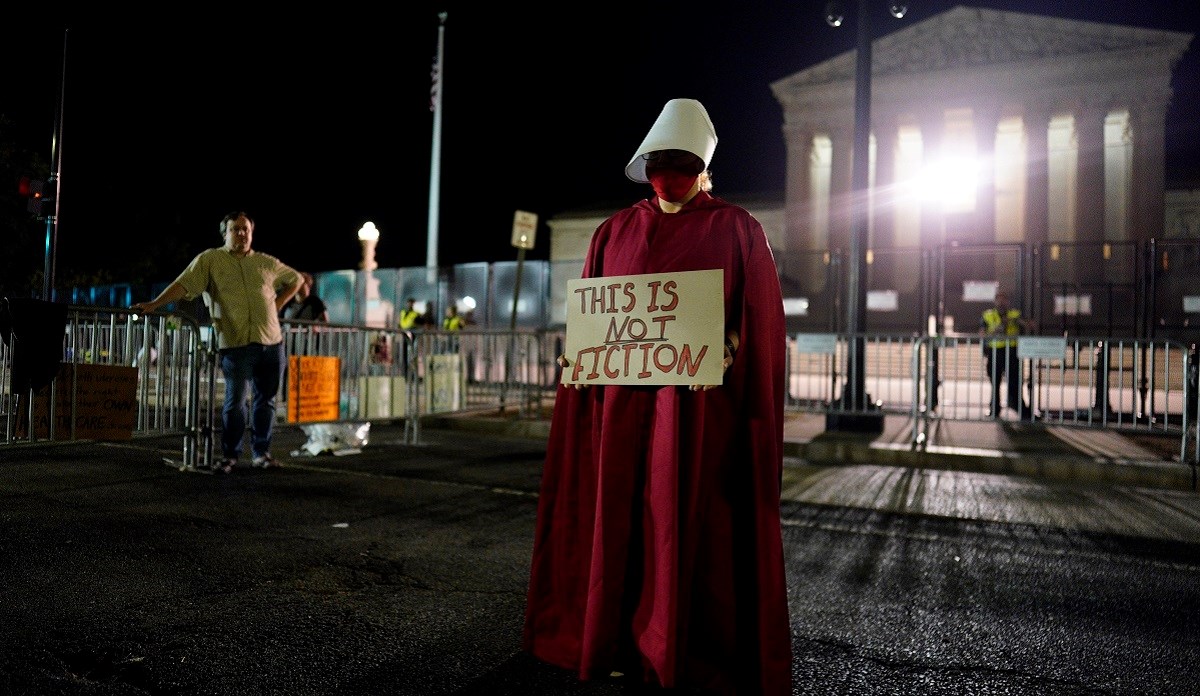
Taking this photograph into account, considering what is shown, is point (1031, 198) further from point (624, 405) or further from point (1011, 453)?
point (624, 405)

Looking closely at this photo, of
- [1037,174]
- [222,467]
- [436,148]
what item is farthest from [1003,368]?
[1037,174]

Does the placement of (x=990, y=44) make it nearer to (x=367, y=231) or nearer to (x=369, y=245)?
(x=369, y=245)

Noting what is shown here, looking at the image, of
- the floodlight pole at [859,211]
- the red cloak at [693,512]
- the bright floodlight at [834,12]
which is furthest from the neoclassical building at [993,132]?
the red cloak at [693,512]

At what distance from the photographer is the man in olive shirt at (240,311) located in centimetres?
671

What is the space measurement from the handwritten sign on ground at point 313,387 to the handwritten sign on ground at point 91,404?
87.2 inches

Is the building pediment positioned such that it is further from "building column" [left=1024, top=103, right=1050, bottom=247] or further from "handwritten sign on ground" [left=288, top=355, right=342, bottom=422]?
"handwritten sign on ground" [left=288, top=355, right=342, bottom=422]

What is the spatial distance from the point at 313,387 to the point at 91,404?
8.95 ft

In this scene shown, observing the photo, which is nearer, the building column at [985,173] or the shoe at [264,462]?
the shoe at [264,462]

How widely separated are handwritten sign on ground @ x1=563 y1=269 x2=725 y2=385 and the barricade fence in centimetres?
386

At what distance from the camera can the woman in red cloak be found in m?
2.69

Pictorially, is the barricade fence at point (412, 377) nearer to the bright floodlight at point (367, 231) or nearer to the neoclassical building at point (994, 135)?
the bright floodlight at point (367, 231)

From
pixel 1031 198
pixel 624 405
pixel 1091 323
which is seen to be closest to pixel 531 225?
pixel 624 405

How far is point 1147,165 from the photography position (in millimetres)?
36531

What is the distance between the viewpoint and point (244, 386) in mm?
6953
